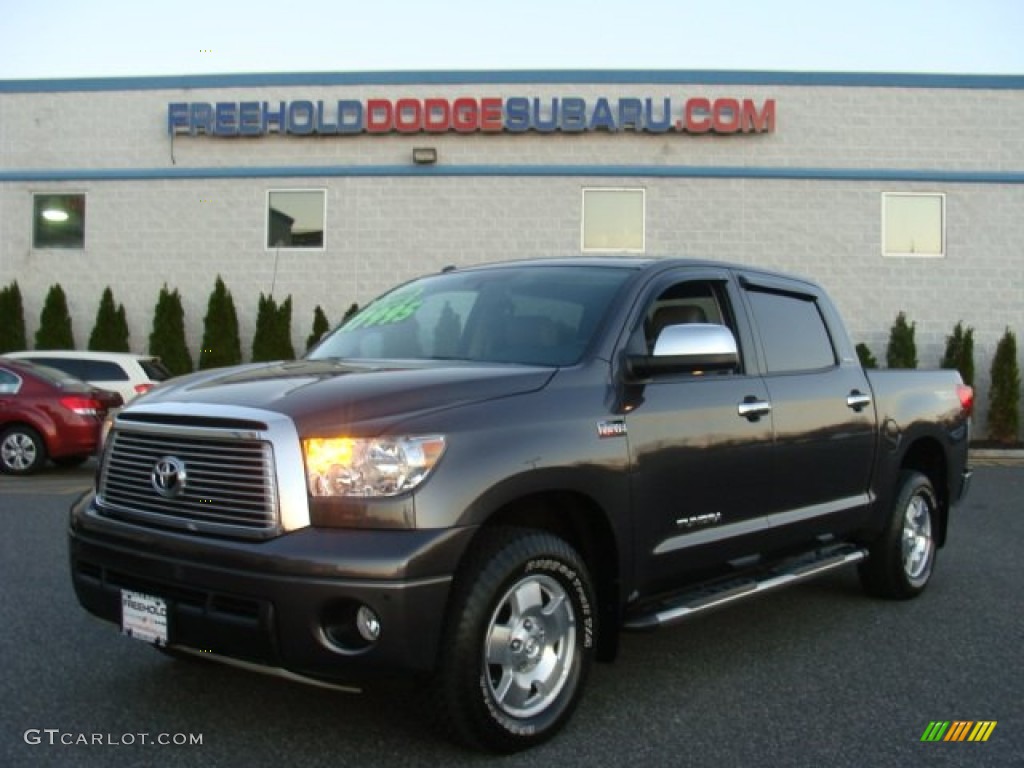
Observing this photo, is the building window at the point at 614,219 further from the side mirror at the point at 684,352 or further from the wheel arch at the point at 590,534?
the wheel arch at the point at 590,534

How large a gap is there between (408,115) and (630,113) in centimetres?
381

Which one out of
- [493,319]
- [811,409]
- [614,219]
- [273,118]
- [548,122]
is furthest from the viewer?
[273,118]

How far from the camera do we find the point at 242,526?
11.1 ft

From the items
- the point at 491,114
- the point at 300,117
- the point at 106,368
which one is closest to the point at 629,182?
the point at 491,114

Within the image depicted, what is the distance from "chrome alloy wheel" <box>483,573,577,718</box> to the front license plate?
111 cm

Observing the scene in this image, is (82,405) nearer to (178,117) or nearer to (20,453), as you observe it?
(20,453)

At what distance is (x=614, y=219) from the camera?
→ 58.0 ft

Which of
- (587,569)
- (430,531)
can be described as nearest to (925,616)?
(587,569)

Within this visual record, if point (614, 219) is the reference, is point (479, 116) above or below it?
above

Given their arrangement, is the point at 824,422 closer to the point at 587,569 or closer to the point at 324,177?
the point at 587,569

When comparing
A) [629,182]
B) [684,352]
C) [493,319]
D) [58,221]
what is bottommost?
[684,352]

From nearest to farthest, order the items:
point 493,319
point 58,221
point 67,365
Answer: point 493,319 < point 67,365 < point 58,221

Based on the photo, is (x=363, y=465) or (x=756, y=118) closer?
(x=363, y=465)

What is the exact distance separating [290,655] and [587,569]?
50.1 inches
